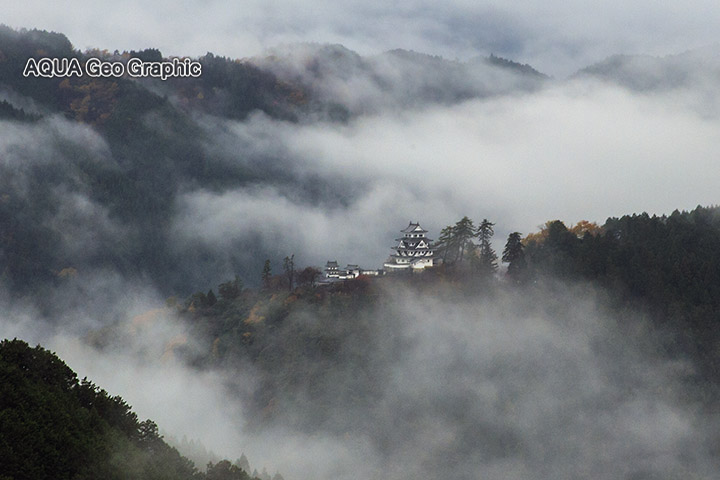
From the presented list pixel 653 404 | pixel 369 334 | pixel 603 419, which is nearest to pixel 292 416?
pixel 369 334

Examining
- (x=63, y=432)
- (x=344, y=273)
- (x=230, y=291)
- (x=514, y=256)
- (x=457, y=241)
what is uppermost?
(x=457, y=241)

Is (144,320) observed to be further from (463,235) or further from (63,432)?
(63,432)

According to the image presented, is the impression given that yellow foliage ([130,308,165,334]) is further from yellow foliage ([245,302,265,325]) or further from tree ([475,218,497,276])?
tree ([475,218,497,276])

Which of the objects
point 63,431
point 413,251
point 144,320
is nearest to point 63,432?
point 63,431

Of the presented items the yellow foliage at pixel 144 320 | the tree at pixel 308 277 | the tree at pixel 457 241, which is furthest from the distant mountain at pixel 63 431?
the yellow foliage at pixel 144 320

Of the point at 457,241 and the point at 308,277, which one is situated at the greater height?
the point at 457,241

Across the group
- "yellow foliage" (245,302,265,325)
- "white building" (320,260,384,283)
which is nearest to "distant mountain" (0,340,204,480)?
A: "yellow foliage" (245,302,265,325)

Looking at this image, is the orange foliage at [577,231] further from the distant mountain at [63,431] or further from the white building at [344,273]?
the distant mountain at [63,431]
